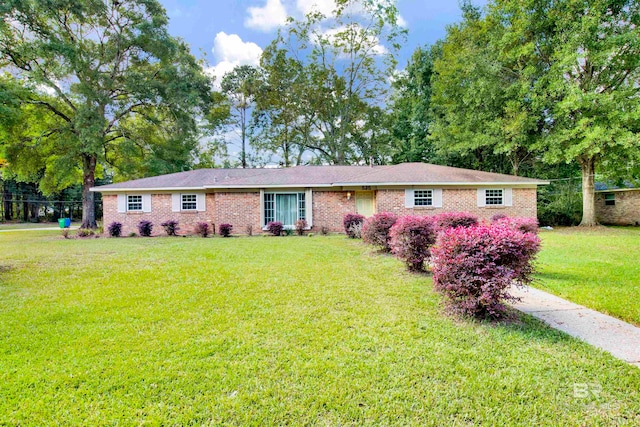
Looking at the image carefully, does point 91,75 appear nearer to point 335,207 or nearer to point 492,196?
point 335,207

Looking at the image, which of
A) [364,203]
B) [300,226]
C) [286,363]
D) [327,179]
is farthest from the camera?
[327,179]

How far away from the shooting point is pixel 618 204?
1994 cm

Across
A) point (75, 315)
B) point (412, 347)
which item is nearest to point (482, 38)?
point (412, 347)

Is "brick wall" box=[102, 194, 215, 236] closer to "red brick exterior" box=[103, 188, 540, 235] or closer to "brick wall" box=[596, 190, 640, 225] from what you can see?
"red brick exterior" box=[103, 188, 540, 235]

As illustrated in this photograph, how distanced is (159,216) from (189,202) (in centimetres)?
167

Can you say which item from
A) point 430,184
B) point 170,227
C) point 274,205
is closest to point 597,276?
point 430,184

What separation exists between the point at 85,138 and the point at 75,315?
A: 61.8ft

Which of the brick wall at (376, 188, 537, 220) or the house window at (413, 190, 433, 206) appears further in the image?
the house window at (413, 190, 433, 206)

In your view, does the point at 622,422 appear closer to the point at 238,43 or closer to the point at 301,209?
the point at 301,209

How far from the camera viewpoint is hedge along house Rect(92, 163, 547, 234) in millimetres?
14977

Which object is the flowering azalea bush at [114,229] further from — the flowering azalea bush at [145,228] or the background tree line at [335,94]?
the background tree line at [335,94]

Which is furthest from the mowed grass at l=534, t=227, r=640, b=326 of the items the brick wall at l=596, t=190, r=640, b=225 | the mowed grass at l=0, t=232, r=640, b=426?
the brick wall at l=596, t=190, r=640, b=225

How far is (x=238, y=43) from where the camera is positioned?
23.4 m

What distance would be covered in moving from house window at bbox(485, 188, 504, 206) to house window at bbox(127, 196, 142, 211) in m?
17.2
